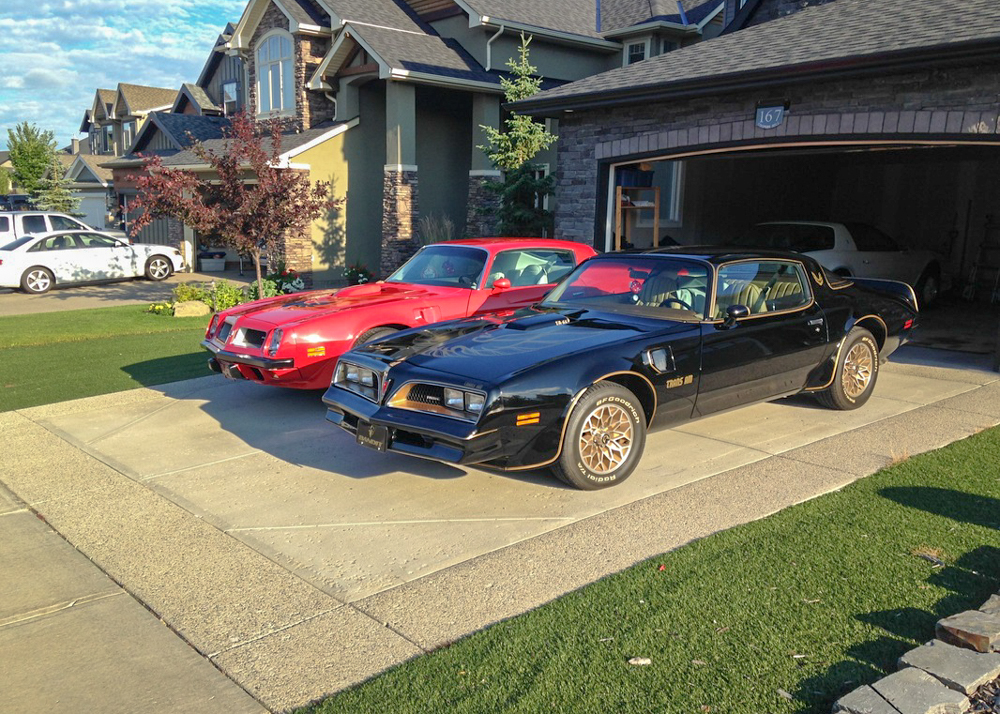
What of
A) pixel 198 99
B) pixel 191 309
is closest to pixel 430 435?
pixel 191 309

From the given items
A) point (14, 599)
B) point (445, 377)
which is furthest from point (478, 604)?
point (14, 599)

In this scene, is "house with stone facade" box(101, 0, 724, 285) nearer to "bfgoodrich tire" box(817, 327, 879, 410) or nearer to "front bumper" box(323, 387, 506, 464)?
"bfgoodrich tire" box(817, 327, 879, 410)

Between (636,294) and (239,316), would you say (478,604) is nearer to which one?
(636,294)

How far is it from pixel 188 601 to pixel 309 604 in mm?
630

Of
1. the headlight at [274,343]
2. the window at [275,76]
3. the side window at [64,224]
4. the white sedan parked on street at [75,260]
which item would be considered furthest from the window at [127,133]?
the headlight at [274,343]

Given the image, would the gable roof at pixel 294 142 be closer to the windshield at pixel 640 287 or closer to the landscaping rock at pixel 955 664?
the windshield at pixel 640 287

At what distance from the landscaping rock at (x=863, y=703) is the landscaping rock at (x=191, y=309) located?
14.0m

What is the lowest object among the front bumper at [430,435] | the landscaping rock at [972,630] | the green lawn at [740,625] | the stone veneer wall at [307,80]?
the green lawn at [740,625]

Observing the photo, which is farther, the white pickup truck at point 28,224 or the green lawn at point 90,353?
the white pickup truck at point 28,224

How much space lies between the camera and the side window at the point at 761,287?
6.68 m

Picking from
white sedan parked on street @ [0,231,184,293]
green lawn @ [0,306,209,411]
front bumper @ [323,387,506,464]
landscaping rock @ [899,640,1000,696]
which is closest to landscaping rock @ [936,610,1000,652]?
landscaping rock @ [899,640,1000,696]

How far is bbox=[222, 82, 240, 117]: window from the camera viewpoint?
32.7 m

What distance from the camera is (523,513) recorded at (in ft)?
17.6

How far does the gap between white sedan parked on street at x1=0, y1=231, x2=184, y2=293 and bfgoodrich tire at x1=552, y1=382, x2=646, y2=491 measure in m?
18.1
